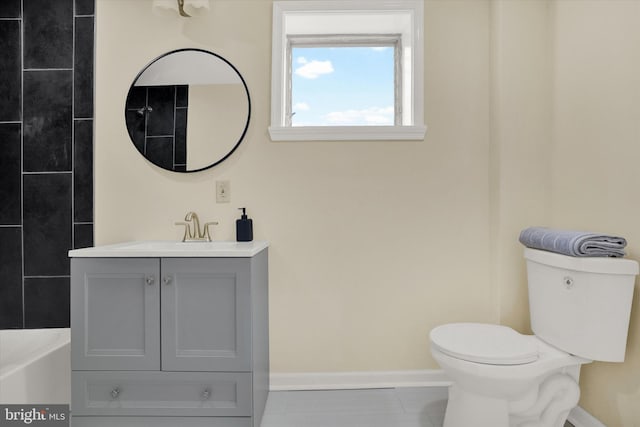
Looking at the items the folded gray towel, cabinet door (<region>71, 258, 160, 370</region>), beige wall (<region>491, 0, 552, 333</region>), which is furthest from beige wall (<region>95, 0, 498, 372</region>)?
the folded gray towel

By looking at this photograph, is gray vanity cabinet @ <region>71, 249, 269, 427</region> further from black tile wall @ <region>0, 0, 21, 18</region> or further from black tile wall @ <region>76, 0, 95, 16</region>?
black tile wall @ <region>0, 0, 21, 18</region>

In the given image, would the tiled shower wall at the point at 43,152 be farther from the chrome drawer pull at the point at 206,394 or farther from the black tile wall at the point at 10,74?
the chrome drawer pull at the point at 206,394

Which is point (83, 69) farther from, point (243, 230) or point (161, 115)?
point (243, 230)

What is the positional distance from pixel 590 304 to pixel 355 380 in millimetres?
1198

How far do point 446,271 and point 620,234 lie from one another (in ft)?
2.64

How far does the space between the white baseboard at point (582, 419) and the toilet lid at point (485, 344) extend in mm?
490

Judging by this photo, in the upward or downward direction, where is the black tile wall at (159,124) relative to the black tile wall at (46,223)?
upward

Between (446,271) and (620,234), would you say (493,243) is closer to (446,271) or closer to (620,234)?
(446,271)

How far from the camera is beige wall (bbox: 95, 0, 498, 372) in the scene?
205 cm

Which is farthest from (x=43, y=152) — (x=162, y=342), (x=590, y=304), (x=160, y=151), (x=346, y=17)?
(x=590, y=304)

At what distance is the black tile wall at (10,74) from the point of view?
2.03m

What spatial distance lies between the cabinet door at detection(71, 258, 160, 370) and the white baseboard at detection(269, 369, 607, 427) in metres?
0.77

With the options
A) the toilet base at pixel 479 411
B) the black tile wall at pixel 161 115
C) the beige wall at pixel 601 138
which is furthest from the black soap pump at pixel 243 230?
the beige wall at pixel 601 138

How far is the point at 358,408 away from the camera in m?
1.82
